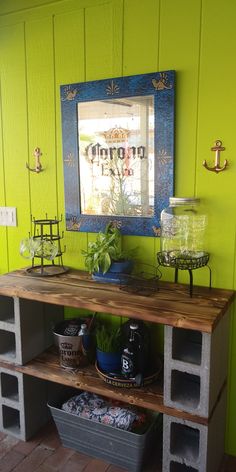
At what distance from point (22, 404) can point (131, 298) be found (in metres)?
0.79

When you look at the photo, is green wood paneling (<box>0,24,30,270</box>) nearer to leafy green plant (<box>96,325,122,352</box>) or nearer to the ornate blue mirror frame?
the ornate blue mirror frame

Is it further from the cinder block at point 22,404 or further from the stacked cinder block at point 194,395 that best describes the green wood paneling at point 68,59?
the stacked cinder block at point 194,395

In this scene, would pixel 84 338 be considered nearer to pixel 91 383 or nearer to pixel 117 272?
pixel 91 383

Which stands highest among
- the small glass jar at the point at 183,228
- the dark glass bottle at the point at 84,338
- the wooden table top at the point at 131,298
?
the small glass jar at the point at 183,228

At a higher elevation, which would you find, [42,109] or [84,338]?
[42,109]

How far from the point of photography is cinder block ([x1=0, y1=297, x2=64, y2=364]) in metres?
1.75

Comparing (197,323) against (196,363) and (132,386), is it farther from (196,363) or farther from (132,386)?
(132,386)

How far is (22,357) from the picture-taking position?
177cm

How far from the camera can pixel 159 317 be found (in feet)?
4.47

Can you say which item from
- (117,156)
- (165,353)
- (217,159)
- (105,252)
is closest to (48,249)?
(105,252)

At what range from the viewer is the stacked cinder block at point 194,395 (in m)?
1.37

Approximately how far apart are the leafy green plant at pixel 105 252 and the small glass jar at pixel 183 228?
200 millimetres

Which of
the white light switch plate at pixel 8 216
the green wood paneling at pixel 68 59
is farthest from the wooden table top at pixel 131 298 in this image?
the white light switch plate at pixel 8 216

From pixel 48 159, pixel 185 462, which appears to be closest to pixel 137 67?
pixel 48 159
